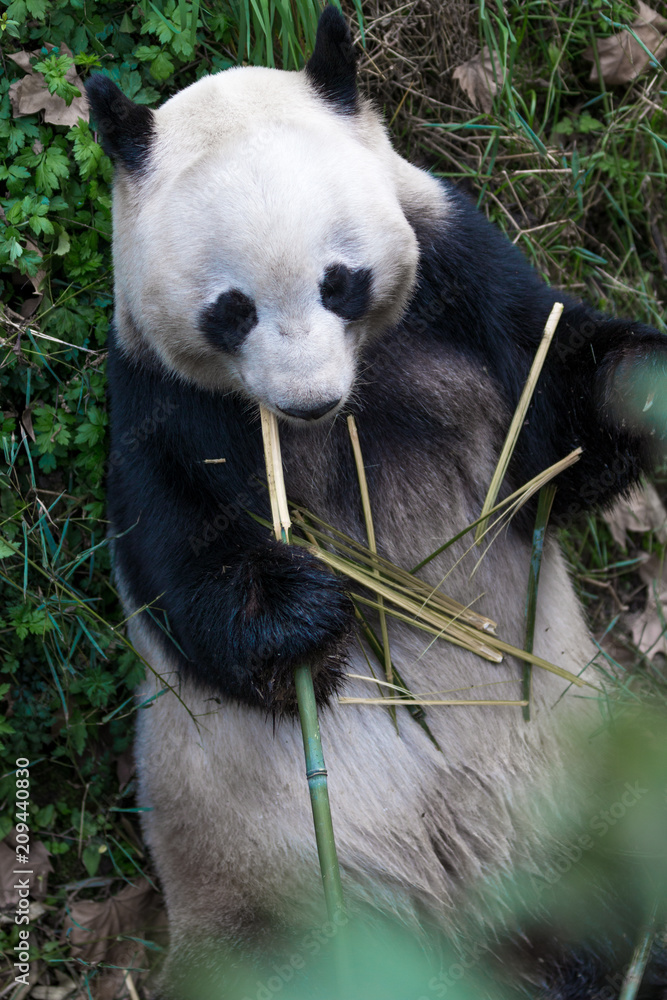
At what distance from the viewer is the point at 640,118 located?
4062 mm

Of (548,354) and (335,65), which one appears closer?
(335,65)

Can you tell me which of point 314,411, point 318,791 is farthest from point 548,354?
point 318,791

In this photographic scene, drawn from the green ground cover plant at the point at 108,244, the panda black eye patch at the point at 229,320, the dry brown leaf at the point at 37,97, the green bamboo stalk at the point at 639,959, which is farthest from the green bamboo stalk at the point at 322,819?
the dry brown leaf at the point at 37,97

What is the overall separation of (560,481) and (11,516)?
1977mm

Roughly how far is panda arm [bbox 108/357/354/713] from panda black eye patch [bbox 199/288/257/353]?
14.1 inches

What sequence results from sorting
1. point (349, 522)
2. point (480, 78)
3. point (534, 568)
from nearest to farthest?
point (349, 522) < point (534, 568) < point (480, 78)

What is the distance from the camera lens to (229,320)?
2381 mm

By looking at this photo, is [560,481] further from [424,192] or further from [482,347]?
[424,192]

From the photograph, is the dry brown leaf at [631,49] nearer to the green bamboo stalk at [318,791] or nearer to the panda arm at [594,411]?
the panda arm at [594,411]

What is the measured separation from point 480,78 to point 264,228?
2221 mm

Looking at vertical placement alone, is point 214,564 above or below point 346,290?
below

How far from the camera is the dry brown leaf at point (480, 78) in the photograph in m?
3.96

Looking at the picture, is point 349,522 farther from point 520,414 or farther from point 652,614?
point 652,614

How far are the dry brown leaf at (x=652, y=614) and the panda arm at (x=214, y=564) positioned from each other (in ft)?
6.62
